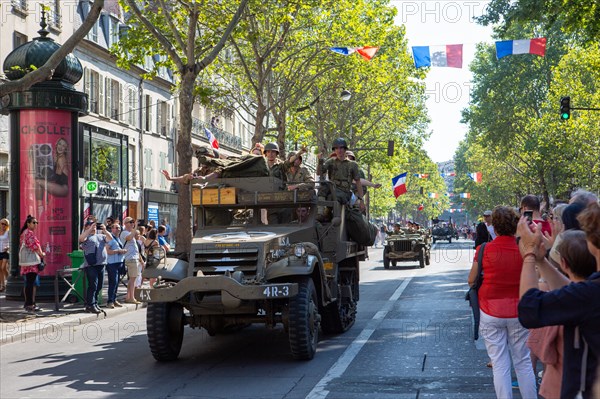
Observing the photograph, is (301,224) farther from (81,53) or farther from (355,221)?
(81,53)

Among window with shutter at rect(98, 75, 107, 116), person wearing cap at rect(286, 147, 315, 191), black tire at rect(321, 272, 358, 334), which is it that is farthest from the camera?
window with shutter at rect(98, 75, 107, 116)

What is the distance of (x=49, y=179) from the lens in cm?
1870

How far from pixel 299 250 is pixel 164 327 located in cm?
180

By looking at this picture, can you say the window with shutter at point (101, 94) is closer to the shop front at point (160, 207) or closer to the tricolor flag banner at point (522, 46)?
the shop front at point (160, 207)

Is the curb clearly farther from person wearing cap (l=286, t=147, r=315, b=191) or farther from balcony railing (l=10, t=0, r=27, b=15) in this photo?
balcony railing (l=10, t=0, r=27, b=15)

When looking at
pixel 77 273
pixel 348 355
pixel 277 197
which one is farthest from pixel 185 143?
pixel 348 355

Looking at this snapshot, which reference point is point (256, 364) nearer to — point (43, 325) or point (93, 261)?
point (43, 325)

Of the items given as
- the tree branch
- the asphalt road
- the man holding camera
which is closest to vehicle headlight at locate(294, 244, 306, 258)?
the asphalt road

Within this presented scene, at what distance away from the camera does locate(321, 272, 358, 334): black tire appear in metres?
12.7

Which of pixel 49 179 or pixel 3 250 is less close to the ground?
pixel 49 179

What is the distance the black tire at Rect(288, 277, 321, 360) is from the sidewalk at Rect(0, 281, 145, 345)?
16.3 ft

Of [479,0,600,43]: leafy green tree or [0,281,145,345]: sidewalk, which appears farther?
[479,0,600,43]: leafy green tree

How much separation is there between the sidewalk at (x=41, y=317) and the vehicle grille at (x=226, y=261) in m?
4.02

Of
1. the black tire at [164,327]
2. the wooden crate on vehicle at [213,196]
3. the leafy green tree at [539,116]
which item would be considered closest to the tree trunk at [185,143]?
the wooden crate on vehicle at [213,196]
